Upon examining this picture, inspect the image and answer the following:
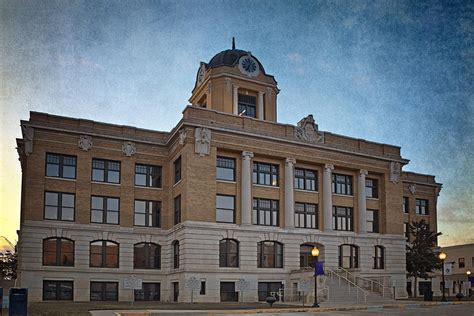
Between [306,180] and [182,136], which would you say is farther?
[306,180]

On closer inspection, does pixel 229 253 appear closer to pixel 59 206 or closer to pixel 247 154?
pixel 247 154

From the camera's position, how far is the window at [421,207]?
71.6 metres

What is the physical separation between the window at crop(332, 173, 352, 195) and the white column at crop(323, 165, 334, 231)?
1581 millimetres

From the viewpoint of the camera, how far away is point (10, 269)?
7575cm

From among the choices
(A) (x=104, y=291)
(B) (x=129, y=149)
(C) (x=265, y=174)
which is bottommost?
(A) (x=104, y=291)

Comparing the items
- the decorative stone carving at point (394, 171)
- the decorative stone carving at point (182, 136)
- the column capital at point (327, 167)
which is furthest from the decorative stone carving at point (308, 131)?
the decorative stone carving at point (182, 136)

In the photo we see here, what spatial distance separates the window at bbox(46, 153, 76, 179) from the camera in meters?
48.6

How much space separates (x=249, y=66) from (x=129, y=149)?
643 inches

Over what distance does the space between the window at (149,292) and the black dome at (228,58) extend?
2365cm

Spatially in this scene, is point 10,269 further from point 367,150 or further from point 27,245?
point 367,150

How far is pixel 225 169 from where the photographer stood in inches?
1949

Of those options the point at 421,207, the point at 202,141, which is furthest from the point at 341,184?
the point at 421,207

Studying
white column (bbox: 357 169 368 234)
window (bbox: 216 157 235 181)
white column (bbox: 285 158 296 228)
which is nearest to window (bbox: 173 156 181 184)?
window (bbox: 216 157 235 181)

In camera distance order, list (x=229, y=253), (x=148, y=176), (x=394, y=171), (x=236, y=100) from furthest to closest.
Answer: (x=394, y=171) → (x=236, y=100) → (x=148, y=176) → (x=229, y=253)
